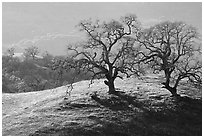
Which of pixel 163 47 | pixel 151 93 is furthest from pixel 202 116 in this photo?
pixel 163 47

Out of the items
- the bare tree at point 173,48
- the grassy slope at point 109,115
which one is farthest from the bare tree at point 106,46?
the grassy slope at point 109,115

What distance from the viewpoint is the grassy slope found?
103 ft

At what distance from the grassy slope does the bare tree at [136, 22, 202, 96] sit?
394cm

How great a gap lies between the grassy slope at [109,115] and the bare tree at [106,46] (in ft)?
14.9

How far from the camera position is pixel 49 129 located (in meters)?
31.1

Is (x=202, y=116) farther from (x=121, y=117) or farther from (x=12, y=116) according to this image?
(x=12, y=116)

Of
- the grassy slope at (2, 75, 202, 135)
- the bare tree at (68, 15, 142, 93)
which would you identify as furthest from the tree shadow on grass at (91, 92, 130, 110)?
the bare tree at (68, 15, 142, 93)

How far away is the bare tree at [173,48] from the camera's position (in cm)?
4075

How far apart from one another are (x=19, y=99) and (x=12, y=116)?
13.3m

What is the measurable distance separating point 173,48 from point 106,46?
Result: 10.4m

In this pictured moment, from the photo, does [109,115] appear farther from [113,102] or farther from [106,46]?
[106,46]

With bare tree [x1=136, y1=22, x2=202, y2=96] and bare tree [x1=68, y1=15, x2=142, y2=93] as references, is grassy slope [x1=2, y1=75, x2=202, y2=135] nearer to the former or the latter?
bare tree [x1=136, y1=22, x2=202, y2=96]

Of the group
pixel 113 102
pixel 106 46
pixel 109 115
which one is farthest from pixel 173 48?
pixel 109 115

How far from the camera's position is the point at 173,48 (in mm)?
42344
